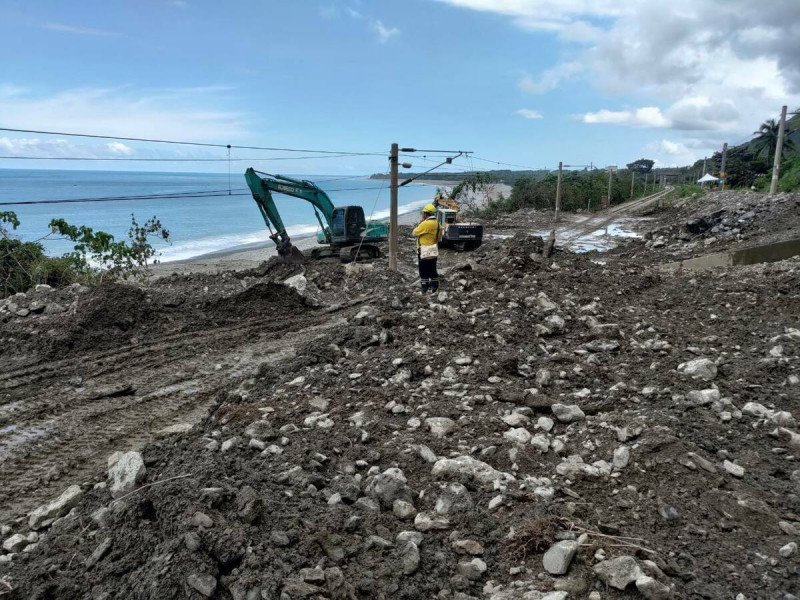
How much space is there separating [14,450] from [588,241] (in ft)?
78.1

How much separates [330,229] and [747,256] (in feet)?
39.2

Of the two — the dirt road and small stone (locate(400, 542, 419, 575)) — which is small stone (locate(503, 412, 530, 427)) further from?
the dirt road

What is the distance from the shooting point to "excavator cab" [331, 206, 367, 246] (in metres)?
19.2

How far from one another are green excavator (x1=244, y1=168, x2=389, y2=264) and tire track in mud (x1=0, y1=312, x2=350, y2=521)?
6.71 m

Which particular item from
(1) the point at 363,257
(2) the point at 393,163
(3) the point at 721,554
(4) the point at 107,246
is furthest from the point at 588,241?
(3) the point at 721,554

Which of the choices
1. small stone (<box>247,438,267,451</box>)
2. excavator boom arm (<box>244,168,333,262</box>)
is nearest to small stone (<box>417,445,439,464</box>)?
small stone (<box>247,438,267,451</box>)

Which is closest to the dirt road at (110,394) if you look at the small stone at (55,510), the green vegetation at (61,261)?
the small stone at (55,510)

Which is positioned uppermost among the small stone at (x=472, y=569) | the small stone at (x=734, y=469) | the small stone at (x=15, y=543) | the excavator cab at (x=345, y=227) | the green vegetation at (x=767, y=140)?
the green vegetation at (x=767, y=140)

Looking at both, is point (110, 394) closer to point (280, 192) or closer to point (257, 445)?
point (257, 445)

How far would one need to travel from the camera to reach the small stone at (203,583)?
9.46 ft

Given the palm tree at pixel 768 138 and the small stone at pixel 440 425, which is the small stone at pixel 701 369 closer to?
the small stone at pixel 440 425

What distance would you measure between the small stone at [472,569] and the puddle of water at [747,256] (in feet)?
41.5

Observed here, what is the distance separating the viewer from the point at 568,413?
15.8ft

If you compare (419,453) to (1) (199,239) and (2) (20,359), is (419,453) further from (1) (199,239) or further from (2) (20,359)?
(1) (199,239)
